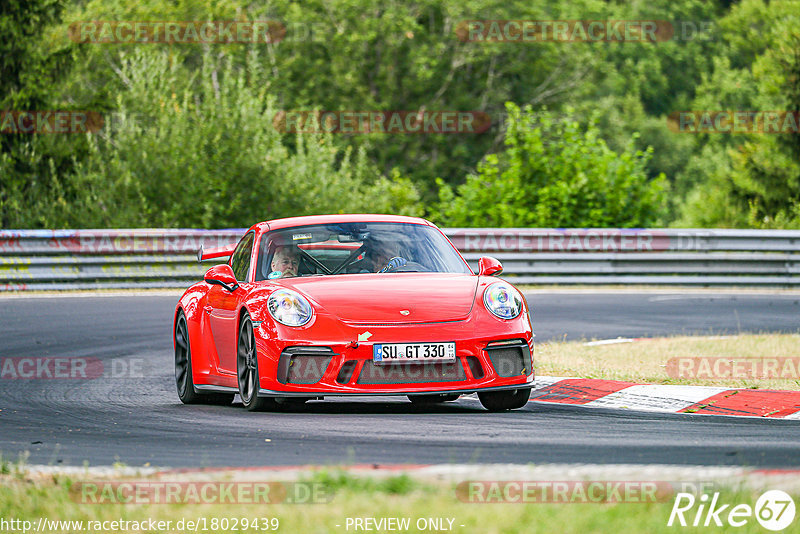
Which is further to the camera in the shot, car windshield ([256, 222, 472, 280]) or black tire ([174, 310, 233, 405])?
black tire ([174, 310, 233, 405])

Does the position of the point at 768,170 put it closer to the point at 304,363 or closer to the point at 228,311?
the point at 228,311

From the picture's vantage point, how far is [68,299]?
19.1 m

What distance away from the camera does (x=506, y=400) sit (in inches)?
335

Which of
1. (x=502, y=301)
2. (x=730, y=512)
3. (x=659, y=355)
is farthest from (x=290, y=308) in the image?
(x=659, y=355)

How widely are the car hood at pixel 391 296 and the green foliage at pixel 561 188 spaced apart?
753 inches

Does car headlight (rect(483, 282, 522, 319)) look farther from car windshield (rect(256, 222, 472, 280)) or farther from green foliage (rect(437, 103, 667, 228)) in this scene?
green foliage (rect(437, 103, 667, 228))

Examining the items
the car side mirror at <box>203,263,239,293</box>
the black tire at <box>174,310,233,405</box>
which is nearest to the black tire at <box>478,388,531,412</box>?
the car side mirror at <box>203,263,239,293</box>

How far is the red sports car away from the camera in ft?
25.9

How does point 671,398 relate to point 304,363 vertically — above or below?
below

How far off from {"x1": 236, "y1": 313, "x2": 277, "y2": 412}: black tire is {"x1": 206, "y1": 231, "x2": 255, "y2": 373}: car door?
0.53 feet

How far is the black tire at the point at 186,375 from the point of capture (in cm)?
971

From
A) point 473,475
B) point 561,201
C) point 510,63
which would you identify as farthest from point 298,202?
point 510,63

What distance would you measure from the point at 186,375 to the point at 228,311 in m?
Answer: 1.08

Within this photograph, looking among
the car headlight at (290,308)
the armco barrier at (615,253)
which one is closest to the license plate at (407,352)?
the car headlight at (290,308)
